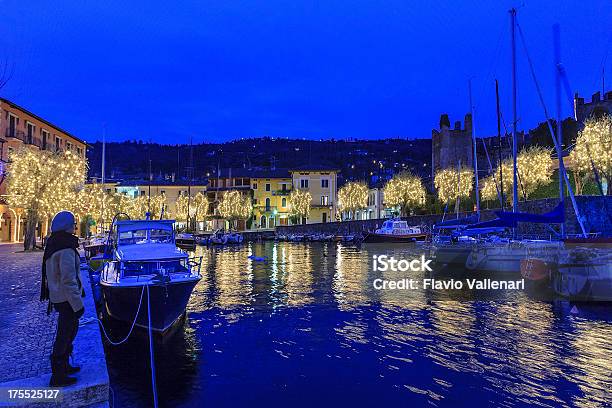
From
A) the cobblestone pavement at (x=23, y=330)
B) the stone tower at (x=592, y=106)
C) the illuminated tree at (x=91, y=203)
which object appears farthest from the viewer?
the stone tower at (x=592, y=106)

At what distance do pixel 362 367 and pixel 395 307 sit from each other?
8.36m

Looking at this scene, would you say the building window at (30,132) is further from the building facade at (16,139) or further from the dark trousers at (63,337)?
the dark trousers at (63,337)

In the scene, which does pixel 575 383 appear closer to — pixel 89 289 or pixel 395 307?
pixel 395 307

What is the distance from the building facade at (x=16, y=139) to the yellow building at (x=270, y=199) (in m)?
44.4

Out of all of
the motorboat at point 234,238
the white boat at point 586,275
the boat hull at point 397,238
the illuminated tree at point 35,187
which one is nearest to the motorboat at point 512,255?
the white boat at point 586,275

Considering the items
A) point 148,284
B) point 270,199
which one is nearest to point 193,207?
point 270,199

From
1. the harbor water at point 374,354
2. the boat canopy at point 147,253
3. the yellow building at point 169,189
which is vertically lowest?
the harbor water at point 374,354

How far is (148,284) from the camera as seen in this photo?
15406mm

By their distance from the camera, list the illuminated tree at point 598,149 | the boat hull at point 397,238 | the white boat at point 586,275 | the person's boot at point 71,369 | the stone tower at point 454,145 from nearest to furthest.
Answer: the person's boot at point 71,369 < the white boat at point 586,275 < the illuminated tree at point 598,149 < the boat hull at point 397,238 < the stone tower at point 454,145

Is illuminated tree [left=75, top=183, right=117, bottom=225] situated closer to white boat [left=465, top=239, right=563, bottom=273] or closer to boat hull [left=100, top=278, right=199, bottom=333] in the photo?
boat hull [left=100, top=278, right=199, bottom=333]

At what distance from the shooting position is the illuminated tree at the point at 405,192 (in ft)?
268

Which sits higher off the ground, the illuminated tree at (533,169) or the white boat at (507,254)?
the illuminated tree at (533,169)

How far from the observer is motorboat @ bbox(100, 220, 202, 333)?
15.9 meters

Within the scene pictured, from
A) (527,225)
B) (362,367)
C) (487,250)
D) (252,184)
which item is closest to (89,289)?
(362,367)
